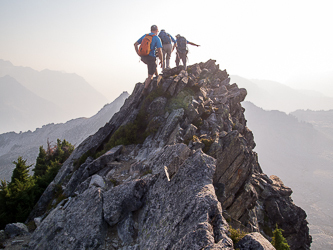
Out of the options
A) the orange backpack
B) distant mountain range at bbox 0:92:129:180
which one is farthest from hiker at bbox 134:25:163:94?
distant mountain range at bbox 0:92:129:180

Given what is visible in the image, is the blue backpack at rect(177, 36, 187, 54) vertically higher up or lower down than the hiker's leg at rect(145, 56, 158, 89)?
higher up

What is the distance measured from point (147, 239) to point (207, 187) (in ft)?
12.1

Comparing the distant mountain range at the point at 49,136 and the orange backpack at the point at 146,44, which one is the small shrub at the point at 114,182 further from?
the distant mountain range at the point at 49,136

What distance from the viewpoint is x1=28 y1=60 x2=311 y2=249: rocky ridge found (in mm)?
7711

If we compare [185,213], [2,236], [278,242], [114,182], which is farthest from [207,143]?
[2,236]

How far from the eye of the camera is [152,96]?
20781mm

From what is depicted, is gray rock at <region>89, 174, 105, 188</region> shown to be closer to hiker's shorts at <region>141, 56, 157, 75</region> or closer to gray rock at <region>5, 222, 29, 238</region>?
gray rock at <region>5, 222, 29, 238</region>

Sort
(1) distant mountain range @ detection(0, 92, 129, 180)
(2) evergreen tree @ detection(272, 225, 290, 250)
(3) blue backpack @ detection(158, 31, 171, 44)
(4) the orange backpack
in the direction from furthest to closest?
(1) distant mountain range @ detection(0, 92, 129, 180), (3) blue backpack @ detection(158, 31, 171, 44), (4) the orange backpack, (2) evergreen tree @ detection(272, 225, 290, 250)

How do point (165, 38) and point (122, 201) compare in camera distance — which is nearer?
point (122, 201)

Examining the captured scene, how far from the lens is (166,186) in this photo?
9500 millimetres

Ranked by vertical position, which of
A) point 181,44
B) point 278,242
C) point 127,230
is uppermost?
point 181,44

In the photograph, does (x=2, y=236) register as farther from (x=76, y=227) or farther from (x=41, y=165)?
(x=41, y=165)

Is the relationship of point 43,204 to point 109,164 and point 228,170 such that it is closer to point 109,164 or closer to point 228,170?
point 109,164

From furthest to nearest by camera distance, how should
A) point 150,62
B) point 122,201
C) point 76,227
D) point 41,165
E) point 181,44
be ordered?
point 41,165, point 181,44, point 150,62, point 122,201, point 76,227
